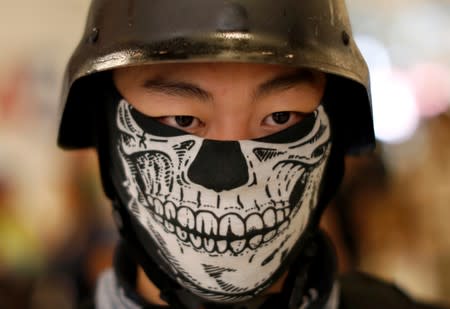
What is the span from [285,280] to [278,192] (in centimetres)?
24

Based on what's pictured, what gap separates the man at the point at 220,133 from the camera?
38.4 inches

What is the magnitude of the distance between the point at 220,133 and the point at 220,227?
160mm

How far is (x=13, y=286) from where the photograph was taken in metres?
2.66

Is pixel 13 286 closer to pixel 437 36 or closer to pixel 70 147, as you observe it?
pixel 70 147

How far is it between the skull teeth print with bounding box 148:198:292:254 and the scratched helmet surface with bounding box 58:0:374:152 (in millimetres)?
265

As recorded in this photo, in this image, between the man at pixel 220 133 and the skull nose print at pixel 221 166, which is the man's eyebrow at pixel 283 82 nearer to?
the man at pixel 220 133

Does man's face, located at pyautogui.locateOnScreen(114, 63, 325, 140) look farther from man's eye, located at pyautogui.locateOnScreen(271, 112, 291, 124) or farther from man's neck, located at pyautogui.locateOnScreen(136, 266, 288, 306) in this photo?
man's neck, located at pyautogui.locateOnScreen(136, 266, 288, 306)

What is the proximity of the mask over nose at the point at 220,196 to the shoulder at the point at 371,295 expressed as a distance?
320 mm

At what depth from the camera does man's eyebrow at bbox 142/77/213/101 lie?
40.1 inches

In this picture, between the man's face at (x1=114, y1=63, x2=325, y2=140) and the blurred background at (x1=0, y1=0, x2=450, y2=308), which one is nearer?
the man's face at (x1=114, y1=63, x2=325, y2=140)

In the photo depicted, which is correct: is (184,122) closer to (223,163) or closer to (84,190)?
(223,163)

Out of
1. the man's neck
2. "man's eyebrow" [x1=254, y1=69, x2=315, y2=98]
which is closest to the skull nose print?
"man's eyebrow" [x1=254, y1=69, x2=315, y2=98]

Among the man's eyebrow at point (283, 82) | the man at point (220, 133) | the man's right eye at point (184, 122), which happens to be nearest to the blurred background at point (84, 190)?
the man at point (220, 133)

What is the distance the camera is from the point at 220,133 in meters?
1.03
